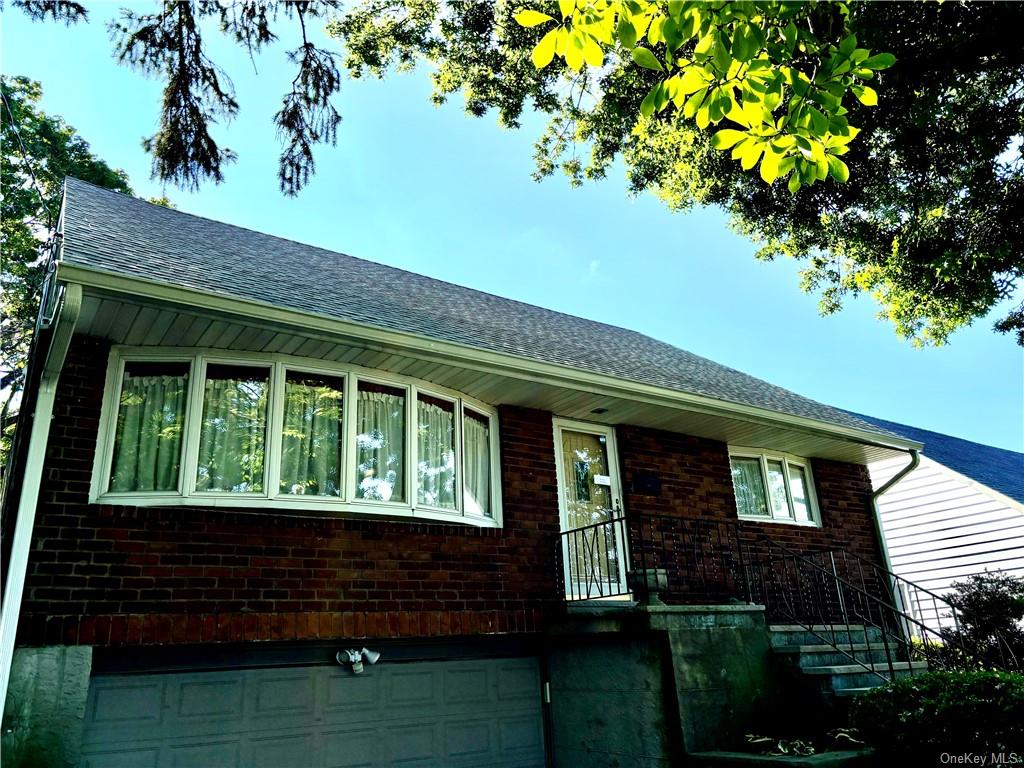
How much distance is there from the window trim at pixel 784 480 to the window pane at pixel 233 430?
5.98m

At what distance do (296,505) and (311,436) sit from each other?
0.64 metres

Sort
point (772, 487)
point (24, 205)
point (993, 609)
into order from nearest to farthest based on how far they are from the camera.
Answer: point (772, 487), point (993, 609), point (24, 205)

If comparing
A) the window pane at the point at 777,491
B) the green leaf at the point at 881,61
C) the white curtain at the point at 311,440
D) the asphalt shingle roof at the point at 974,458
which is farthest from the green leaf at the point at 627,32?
the asphalt shingle roof at the point at 974,458

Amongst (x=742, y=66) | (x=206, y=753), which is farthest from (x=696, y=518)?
(x=742, y=66)

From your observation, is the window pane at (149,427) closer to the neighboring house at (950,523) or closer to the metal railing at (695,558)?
the metal railing at (695,558)

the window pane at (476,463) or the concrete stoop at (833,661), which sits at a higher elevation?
the window pane at (476,463)

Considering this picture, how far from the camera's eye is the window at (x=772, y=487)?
9594mm

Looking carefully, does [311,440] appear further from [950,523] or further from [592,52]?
[950,523]

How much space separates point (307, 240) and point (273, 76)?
5.11 meters

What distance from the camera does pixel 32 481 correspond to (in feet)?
16.6

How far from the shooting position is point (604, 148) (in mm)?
10305

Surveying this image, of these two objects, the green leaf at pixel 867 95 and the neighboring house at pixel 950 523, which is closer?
the green leaf at pixel 867 95

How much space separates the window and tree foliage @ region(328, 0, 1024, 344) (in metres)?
3.10

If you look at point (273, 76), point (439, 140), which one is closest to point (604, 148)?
point (439, 140)
